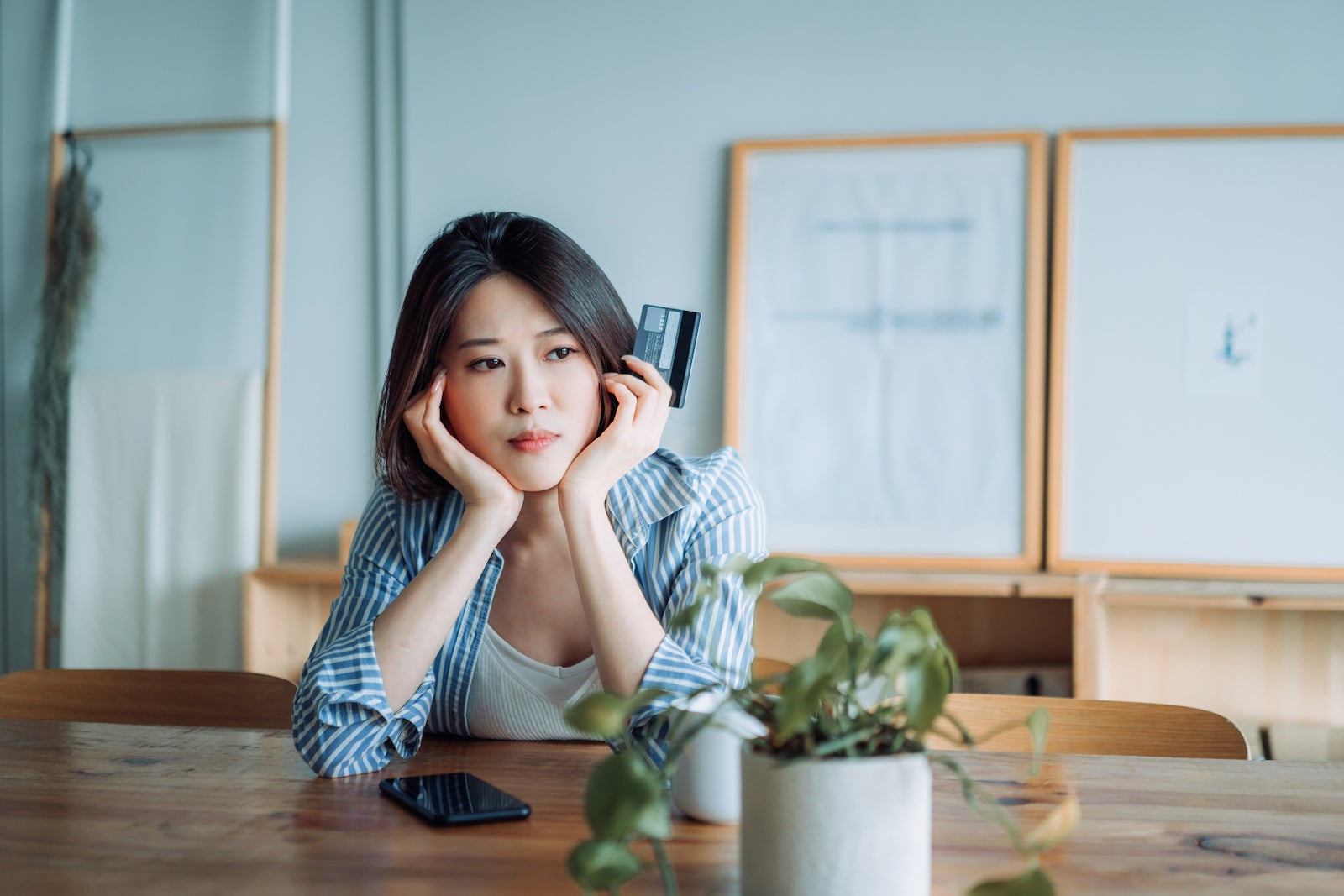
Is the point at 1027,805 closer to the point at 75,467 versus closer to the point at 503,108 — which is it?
the point at 503,108

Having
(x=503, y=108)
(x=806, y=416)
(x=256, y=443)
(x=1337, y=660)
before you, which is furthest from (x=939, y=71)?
(x=256, y=443)

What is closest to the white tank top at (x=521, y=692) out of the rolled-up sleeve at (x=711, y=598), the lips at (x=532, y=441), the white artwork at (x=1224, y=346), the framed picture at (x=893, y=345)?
the rolled-up sleeve at (x=711, y=598)

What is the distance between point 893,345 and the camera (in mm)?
2445

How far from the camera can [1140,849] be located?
0.83 metres

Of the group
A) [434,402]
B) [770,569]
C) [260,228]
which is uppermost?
[260,228]

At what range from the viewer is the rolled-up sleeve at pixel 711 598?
1164 millimetres

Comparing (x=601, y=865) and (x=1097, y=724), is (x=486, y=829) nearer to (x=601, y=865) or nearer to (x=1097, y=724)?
(x=601, y=865)

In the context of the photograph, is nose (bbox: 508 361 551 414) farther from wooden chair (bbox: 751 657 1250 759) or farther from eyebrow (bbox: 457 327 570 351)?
wooden chair (bbox: 751 657 1250 759)

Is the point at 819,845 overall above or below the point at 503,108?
below

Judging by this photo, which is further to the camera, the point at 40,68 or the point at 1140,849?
the point at 40,68

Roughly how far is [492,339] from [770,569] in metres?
0.75

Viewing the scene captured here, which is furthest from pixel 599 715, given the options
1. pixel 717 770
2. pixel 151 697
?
pixel 151 697

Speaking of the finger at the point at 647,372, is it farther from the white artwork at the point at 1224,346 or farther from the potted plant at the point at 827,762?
the white artwork at the point at 1224,346

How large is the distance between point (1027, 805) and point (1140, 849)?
0.40ft
